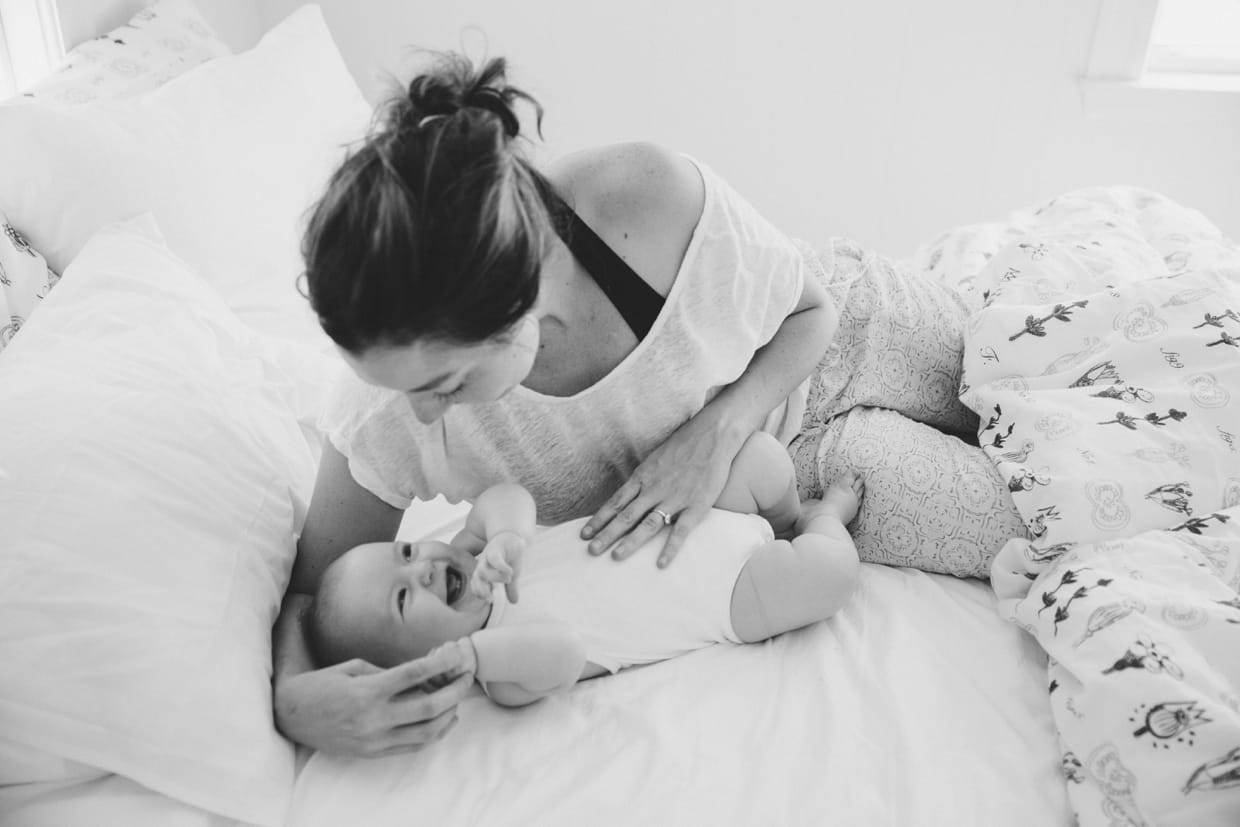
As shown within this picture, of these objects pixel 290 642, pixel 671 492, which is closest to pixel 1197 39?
pixel 671 492

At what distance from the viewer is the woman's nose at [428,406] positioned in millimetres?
938

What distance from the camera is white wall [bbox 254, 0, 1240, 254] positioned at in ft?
7.88

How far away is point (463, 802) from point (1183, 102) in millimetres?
2319

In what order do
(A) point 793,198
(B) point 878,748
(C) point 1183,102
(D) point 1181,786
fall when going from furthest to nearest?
(A) point 793,198 < (C) point 1183,102 < (B) point 878,748 < (D) point 1181,786

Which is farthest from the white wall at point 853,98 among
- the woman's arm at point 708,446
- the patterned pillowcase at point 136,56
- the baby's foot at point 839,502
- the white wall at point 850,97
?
the baby's foot at point 839,502

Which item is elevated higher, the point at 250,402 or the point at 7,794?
the point at 250,402

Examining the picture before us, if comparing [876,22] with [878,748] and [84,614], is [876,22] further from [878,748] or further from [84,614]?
[84,614]

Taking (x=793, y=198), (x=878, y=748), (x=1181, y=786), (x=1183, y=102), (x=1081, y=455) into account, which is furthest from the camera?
(x=793, y=198)

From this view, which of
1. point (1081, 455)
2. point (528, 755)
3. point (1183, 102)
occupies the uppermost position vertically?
point (1183, 102)

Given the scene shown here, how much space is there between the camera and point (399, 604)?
107 cm

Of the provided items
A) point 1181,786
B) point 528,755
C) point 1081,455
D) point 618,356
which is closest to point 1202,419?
point 1081,455

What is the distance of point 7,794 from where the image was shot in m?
0.87

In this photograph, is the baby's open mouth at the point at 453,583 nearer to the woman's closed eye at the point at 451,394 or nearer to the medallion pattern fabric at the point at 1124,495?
the woman's closed eye at the point at 451,394

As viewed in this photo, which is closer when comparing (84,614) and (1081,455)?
(84,614)
